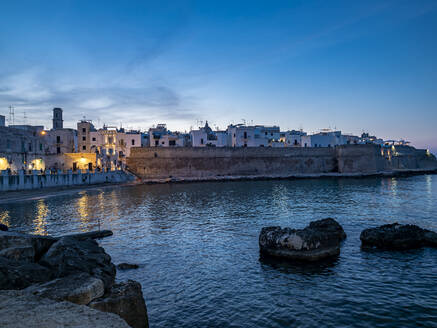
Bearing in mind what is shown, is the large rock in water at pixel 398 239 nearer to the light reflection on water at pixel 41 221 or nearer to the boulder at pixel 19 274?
the boulder at pixel 19 274

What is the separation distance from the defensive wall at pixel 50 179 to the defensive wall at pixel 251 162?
318 inches

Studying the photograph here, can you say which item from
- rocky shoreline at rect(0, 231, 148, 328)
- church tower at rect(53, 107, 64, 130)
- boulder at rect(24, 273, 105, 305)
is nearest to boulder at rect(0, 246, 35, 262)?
rocky shoreline at rect(0, 231, 148, 328)

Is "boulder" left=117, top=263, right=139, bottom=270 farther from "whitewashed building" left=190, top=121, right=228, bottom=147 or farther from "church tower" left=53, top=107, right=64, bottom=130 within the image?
"church tower" left=53, top=107, right=64, bottom=130

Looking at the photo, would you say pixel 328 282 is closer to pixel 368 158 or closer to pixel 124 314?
pixel 124 314

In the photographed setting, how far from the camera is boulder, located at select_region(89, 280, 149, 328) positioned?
513cm

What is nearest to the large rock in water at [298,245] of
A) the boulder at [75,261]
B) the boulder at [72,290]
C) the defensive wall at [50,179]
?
the boulder at [75,261]

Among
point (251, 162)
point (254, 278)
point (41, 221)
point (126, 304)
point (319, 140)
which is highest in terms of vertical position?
point (319, 140)

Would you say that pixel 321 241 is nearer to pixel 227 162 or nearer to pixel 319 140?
pixel 227 162

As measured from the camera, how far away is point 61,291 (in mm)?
4977

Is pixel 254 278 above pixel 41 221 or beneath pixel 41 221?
beneath

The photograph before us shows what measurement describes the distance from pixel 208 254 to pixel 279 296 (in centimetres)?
392

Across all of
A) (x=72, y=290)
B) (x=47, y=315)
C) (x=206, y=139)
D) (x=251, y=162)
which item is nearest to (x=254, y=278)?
(x=72, y=290)

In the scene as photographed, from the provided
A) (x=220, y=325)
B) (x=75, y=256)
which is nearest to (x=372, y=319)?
(x=220, y=325)

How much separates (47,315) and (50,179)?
3572 cm
